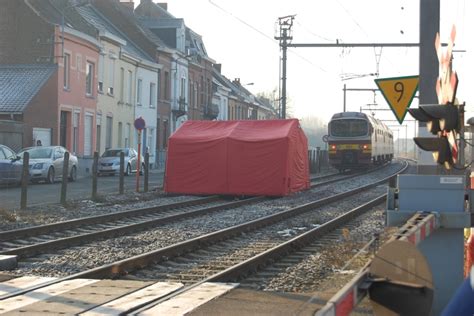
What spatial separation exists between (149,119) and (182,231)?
1449 inches

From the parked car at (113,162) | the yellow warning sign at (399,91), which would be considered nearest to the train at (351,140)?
the parked car at (113,162)

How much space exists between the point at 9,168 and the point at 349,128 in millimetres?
22792

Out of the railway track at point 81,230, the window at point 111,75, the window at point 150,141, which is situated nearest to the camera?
the railway track at point 81,230

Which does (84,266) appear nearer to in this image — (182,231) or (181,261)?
(181,261)

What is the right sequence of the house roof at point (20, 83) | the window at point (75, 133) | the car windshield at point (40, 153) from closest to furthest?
the car windshield at point (40, 153) → the house roof at point (20, 83) → the window at point (75, 133)

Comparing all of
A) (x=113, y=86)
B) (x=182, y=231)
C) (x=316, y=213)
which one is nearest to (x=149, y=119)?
(x=113, y=86)

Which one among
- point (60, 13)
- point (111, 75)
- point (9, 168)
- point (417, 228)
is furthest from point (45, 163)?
point (417, 228)

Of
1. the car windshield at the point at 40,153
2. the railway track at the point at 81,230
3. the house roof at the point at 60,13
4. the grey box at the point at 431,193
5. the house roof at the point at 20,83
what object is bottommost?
the railway track at the point at 81,230

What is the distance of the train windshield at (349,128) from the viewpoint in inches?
1630

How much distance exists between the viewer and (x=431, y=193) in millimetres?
7016

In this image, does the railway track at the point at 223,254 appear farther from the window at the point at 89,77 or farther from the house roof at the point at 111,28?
the house roof at the point at 111,28

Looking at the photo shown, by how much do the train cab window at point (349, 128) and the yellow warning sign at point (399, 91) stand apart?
89.6 ft

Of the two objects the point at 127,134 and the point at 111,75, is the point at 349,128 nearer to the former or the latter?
the point at 127,134

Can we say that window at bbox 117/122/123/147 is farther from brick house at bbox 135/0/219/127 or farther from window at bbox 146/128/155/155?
brick house at bbox 135/0/219/127
